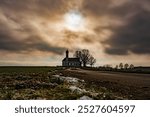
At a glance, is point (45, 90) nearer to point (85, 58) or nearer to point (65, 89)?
point (65, 89)

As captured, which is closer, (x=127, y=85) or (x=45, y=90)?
(x=45, y=90)

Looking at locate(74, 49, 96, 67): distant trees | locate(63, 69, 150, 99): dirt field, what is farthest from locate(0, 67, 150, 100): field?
locate(74, 49, 96, 67): distant trees

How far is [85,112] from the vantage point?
8805mm

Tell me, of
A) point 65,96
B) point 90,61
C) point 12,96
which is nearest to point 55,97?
point 65,96

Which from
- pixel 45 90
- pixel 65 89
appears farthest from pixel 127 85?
pixel 45 90

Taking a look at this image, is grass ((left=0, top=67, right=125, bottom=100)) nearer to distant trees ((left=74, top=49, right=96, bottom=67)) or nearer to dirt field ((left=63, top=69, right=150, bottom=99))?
dirt field ((left=63, top=69, right=150, bottom=99))

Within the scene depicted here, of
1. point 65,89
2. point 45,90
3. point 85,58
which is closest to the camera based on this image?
point 65,89

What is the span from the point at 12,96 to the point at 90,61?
573ft

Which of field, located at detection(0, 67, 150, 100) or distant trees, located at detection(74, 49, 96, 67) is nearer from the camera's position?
field, located at detection(0, 67, 150, 100)

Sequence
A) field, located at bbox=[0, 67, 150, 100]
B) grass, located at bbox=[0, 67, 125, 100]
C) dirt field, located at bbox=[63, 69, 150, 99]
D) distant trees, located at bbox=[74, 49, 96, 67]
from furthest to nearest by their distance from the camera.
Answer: distant trees, located at bbox=[74, 49, 96, 67]
dirt field, located at bbox=[63, 69, 150, 99]
field, located at bbox=[0, 67, 150, 100]
grass, located at bbox=[0, 67, 125, 100]

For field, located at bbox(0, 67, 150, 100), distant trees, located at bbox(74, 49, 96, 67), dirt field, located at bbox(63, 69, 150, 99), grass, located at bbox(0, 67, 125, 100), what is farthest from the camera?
distant trees, located at bbox(74, 49, 96, 67)

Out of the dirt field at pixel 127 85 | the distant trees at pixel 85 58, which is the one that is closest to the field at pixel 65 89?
the dirt field at pixel 127 85

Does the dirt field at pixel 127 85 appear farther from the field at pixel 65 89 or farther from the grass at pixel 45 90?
the grass at pixel 45 90

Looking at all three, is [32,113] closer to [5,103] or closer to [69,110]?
[69,110]
